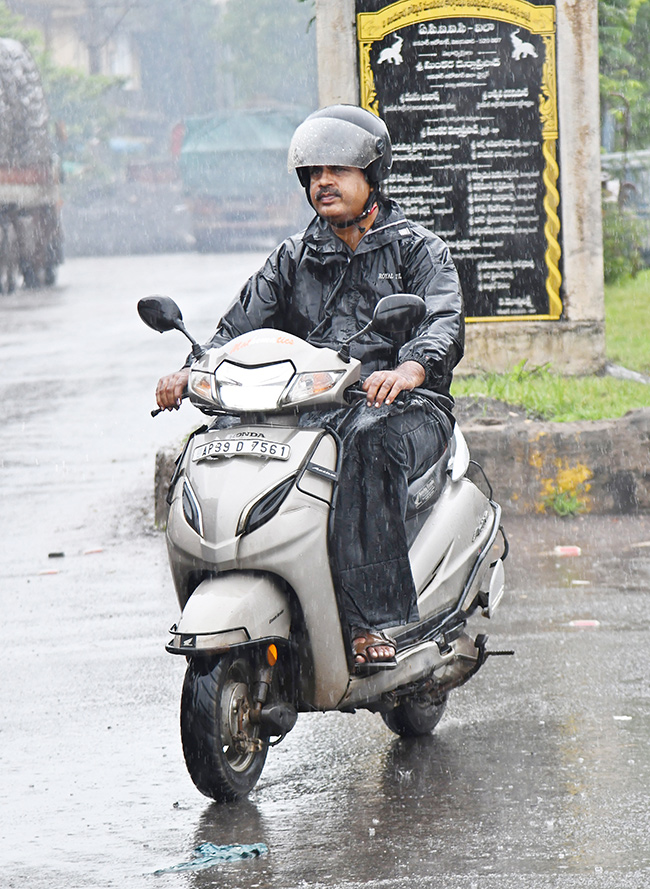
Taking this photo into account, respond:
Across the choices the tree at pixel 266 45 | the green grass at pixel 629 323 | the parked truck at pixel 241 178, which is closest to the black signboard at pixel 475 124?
the green grass at pixel 629 323

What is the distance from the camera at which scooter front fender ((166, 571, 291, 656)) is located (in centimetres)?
384

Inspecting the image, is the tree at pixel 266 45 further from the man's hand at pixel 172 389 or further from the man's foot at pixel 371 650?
the man's foot at pixel 371 650

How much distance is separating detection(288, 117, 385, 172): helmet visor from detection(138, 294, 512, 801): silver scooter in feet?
2.10

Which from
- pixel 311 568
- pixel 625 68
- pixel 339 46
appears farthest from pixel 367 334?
pixel 625 68

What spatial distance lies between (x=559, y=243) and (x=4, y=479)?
379 cm

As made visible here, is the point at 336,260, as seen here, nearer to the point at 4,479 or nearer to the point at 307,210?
the point at 4,479

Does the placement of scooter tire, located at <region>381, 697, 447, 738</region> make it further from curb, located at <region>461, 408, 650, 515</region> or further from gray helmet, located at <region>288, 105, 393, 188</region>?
curb, located at <region>461, 408, 650, 515</region>

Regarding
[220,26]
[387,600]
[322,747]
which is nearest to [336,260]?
[387,600]

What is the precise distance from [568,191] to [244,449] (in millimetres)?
6004

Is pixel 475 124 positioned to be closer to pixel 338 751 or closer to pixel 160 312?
pixel 160 312

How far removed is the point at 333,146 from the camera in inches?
176

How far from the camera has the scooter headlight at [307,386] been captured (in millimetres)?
3955

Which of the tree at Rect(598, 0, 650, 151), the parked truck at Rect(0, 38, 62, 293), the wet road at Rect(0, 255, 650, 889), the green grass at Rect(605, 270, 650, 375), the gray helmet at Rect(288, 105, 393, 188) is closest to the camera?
the wet road at Rect(0, 255, 650, 889)

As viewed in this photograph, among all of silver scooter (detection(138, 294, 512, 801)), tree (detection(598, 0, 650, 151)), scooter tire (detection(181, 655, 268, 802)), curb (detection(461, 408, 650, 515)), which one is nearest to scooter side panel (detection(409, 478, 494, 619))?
silver scooter (detection(138, 294, 512, 801))
